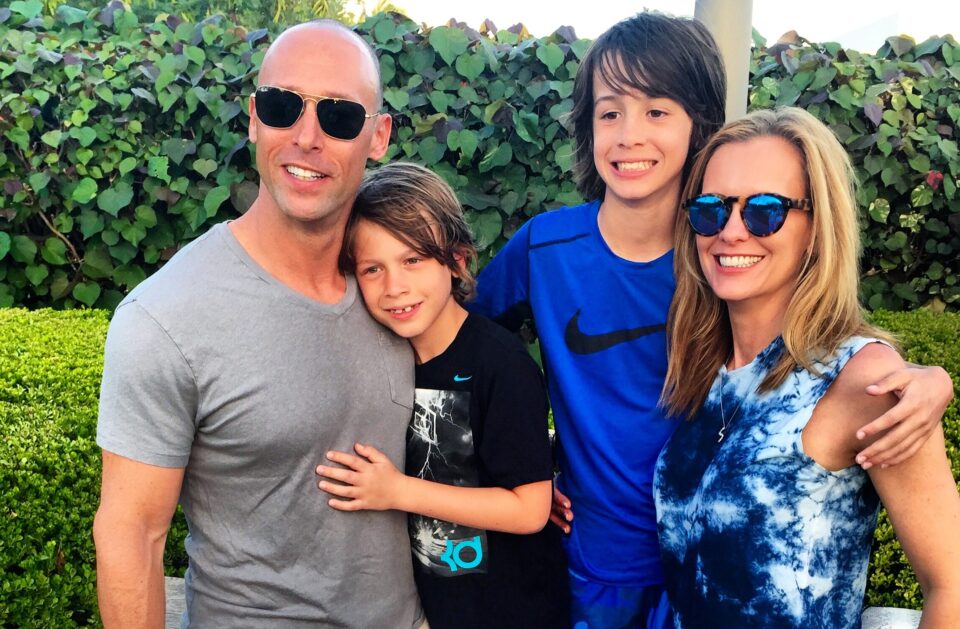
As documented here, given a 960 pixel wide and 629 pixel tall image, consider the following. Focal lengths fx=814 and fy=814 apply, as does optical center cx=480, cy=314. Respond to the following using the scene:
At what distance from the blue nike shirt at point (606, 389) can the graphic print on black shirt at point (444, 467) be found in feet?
1.08

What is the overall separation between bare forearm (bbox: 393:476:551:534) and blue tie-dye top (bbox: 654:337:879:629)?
40cm

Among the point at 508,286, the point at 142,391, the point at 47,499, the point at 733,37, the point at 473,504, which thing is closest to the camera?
the point at 142,391

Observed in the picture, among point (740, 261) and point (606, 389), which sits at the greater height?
point (740, 261)

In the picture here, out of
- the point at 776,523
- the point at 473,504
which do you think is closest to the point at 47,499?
the point at 473,504

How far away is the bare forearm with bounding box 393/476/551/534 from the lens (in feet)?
6.70

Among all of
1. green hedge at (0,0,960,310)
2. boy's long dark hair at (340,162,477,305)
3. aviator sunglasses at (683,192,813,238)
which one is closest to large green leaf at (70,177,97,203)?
green hedge at (0,0,960,310)

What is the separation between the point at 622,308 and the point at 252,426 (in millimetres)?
1044

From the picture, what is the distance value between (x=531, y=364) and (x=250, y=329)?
0.74m

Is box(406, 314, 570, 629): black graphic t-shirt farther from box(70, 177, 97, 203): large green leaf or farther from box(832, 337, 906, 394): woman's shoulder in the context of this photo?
box(70, 177, 97, 203): large green leaf

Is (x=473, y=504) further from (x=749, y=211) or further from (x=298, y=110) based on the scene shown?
(x=298, y=110)

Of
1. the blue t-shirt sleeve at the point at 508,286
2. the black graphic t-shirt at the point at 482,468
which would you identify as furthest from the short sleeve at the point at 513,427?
the blue t-shirt sleeve at the point at 508,286

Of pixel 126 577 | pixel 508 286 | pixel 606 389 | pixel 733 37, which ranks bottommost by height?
pixel 126 577

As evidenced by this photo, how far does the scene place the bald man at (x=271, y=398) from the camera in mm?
1819

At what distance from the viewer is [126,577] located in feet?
5.99
